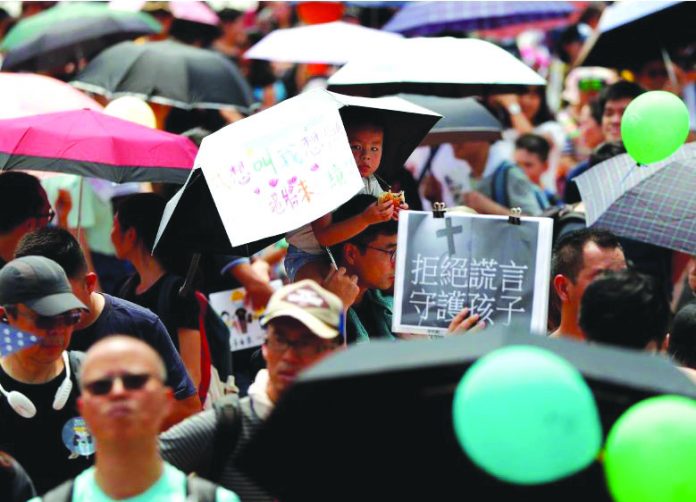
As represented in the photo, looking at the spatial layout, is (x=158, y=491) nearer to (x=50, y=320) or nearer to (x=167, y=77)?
(x=50, y=320)

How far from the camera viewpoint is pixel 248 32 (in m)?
15.8

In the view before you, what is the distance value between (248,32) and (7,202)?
9.46 m

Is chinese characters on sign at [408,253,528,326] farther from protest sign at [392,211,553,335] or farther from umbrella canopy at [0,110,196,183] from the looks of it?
umbrella canopy at [0,110,196,183]

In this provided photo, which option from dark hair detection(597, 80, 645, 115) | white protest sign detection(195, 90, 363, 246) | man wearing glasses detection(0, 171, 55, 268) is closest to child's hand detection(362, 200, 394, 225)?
white protest sign detection(195, 90, 363, 246)

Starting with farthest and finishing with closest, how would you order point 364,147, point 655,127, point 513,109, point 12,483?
point 513,109, point 655,127, point 364,147, point 12,483

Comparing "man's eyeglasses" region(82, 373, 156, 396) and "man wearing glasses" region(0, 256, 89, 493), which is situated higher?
"man's eyeglasses" region(82, 373, 156, 396)

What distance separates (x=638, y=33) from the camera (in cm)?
932

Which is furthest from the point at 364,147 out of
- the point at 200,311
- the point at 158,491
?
the point at 158,491

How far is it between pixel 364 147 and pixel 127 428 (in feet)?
7.89

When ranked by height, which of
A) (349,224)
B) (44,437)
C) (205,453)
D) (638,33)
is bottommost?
(44,437)

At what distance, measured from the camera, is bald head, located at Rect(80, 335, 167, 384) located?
3.95 metres

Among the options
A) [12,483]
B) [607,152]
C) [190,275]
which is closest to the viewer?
[12,483]

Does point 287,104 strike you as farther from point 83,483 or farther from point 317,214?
point 83,483

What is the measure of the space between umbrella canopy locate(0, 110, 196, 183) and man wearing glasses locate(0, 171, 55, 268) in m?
0.10
